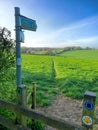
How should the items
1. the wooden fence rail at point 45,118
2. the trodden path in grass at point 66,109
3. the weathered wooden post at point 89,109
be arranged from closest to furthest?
the weathered wooden post at point 89,109, the wooden fence rail at point 45,118, the trodden path in grass at point 66,109

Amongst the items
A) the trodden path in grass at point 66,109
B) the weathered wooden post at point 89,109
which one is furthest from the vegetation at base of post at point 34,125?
the weathered wooden post at point 89,109

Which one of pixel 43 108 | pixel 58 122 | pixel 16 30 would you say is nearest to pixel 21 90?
pixel 58 122

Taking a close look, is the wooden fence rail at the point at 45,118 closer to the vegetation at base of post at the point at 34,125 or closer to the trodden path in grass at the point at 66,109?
the vegetation at base of post at the point at 34,125

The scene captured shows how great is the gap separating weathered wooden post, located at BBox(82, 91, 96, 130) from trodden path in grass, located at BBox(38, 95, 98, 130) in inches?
124

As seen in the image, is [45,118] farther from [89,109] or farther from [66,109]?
[66,109]

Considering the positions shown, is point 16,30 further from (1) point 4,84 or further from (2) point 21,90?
(1) point 4,84

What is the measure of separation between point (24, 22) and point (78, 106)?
4995 mm

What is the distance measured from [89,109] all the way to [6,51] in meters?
3.33

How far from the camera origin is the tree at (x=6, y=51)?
4.80 meters

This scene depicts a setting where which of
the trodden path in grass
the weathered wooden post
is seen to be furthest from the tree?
the weathered wooden post

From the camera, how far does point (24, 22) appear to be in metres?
3.89

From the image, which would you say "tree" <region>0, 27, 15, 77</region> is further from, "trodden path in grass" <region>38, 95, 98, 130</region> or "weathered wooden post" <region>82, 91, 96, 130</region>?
"weathered wooden post" <region>82, 91, 96, 130</region>

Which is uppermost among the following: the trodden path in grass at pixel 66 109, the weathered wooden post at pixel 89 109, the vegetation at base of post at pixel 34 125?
the weathered wooden post at pixel 89 109

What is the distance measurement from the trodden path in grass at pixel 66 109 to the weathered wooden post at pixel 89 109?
10.4 feet
